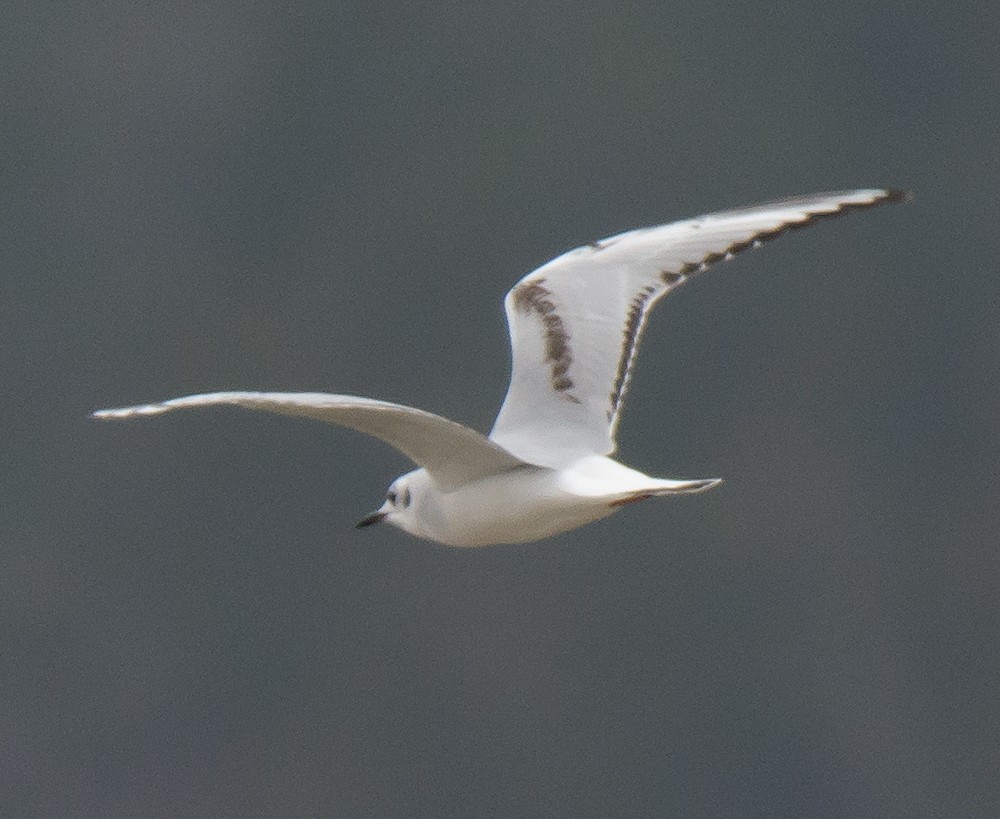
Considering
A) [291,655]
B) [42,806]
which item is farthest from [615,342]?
[291,655]

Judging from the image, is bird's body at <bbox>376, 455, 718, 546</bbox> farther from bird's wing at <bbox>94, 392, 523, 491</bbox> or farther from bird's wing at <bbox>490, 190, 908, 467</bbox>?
bird's wing at <bbox>490, 190, 908, 467</bbox>

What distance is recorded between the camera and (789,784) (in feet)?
84.0

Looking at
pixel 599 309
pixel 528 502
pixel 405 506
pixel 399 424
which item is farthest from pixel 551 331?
pixel 399 424

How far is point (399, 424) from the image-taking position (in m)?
5.42

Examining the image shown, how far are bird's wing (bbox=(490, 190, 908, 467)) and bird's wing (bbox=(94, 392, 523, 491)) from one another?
35 cm

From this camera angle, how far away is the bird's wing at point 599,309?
627cm

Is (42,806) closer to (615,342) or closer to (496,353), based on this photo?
(496,353)

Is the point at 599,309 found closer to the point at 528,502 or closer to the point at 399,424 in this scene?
the point at 528,502

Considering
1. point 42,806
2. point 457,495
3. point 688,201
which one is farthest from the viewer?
point 688,201

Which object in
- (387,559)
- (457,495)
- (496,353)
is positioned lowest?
(387,559)

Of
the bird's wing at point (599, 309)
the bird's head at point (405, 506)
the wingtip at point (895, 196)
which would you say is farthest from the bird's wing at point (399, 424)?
the wingtip at point (895, 196)

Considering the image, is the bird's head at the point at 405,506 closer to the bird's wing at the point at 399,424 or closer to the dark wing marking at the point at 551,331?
the bird's wing at the point at 399,424

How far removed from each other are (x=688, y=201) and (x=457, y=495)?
22662 millimetres

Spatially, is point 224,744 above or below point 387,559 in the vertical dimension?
below
